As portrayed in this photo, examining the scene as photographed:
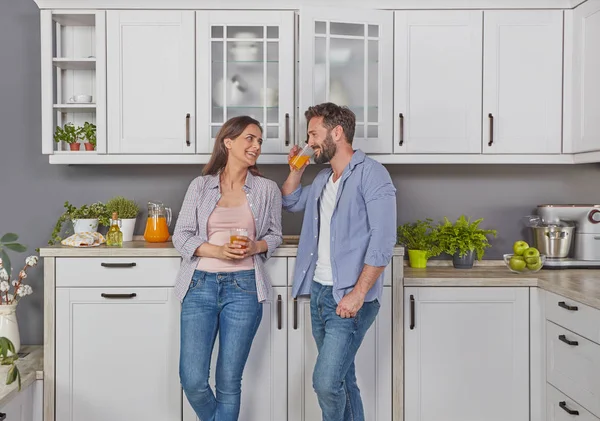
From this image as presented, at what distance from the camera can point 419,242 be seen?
3154 millimetres

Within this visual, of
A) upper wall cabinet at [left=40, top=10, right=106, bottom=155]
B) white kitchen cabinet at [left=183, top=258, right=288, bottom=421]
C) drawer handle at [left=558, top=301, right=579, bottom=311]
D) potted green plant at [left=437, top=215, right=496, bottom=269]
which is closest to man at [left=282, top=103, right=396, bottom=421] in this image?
white kitchen cabinet at [left=183, top=258, right=288, bottom=421]

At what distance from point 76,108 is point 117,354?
1310 millimetres

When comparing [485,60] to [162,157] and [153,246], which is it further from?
[153,246]

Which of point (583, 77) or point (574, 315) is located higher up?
point (583, 77)

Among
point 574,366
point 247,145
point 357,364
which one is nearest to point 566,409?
point 574,366

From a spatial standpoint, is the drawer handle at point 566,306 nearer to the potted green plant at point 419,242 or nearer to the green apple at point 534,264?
the green apple at point 534,264

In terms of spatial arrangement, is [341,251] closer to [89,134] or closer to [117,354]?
[117,354]

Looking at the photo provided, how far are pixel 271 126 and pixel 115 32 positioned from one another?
0.92 metres

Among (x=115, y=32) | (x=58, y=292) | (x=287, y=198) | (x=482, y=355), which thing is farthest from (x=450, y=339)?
(x=115, y=32)

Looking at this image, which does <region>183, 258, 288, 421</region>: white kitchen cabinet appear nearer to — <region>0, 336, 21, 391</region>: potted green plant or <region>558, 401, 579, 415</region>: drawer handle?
<region>0, 336, 21, 391</region>: potted green plant

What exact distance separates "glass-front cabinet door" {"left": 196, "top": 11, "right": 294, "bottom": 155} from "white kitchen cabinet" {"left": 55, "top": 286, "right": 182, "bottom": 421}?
0.88 meters

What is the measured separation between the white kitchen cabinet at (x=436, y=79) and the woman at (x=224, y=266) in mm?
899

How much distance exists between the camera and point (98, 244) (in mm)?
2883

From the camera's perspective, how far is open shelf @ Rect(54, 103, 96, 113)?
3.03m
